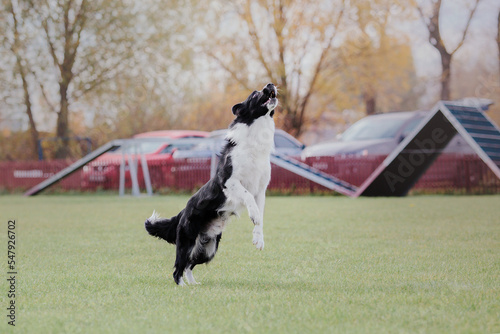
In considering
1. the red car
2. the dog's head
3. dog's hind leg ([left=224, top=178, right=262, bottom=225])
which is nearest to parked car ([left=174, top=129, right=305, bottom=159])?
the red car

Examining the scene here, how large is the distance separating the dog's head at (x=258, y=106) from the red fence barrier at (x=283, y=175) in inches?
428

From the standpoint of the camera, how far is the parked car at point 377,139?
16.2m

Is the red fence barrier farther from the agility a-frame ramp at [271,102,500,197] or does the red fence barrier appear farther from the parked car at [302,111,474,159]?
the agility a-frame ramp at [271,102,500,197]

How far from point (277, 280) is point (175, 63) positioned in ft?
69.5

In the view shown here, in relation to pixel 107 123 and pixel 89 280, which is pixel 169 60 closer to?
pixel 107 123

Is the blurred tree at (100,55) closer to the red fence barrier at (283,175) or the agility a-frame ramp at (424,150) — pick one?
the red fence barrier at (283,175)

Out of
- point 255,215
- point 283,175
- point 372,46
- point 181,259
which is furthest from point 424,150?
point 372,46

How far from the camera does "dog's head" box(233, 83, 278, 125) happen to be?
5281 millimetres

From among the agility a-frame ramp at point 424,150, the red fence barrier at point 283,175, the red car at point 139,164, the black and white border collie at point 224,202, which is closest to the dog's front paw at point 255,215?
the black and white border collie at point 224,202

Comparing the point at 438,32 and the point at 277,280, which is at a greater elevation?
the point at 438,32

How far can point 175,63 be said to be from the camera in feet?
82.4

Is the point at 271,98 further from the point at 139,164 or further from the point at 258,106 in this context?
the point at 139,164

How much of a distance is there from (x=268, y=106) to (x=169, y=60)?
20.2 metres

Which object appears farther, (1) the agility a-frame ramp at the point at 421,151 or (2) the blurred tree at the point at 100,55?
(2) the blurred tree at the point at 100,55
